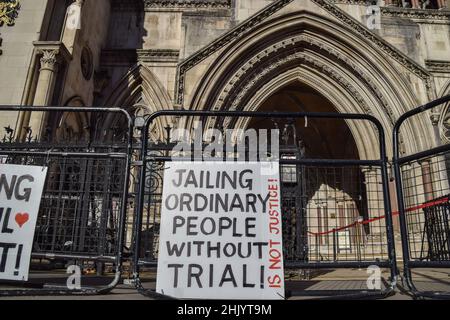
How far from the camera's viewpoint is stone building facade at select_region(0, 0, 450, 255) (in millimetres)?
11320

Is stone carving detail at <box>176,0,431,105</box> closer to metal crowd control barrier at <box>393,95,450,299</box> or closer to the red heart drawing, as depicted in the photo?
metal crowd control barrier at <box>393,95,450,299</box>

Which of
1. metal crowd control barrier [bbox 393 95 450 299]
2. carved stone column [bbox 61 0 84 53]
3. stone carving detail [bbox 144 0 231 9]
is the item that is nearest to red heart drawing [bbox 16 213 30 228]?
metal crowd control barrier [bbox 393 95 450 299]

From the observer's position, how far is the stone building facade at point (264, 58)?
11.3 metres

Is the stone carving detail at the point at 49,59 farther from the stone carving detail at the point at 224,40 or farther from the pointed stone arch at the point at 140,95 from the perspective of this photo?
the stone carving detail at the point at 224,40

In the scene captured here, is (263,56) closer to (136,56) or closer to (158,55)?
(158,55)

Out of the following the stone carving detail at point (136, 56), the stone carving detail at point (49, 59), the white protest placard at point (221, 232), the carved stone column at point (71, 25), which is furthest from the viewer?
the stone carving detail at point (136, 56)

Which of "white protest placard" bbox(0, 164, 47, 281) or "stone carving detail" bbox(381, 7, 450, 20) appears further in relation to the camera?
"stone carving detail" bbox(381, 7, 450, 20)

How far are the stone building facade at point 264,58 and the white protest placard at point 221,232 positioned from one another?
763 centimetres

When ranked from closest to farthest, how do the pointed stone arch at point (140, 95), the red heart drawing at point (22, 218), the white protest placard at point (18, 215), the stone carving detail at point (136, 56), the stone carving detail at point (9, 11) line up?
the white protest placard at point (18, 215) < the red heart drawing at point (22, 218) < the stone carving detail at point (9, 11) < the pointed stone arch at point (140, 95) < the stone carving detail at point (136, 56)

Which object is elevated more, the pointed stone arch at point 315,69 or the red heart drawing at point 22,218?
the pointed stone arch at point 315,69

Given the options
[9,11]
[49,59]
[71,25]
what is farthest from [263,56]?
[9,11]

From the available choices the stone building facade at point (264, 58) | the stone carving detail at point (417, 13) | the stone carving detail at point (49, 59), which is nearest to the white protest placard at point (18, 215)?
the stone carving detail at point (49, 59)
